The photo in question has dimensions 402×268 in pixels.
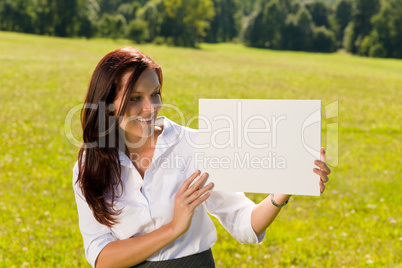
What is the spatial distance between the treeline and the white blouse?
49.9 metres

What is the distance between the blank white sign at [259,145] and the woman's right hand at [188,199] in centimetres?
5

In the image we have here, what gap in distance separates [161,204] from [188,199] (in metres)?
0.27

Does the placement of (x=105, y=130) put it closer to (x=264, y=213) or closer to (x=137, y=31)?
(x=264, y=213)

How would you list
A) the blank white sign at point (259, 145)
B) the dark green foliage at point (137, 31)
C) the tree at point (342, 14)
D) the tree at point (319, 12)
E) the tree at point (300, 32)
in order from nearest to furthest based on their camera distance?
1. the blank white sign at point (259, 145)
2. the dark green foliage at point (137, 31)
3. the tree at point (300, 32)
4. the tree at point (319, 12)
5. the tree at point (342, 14)

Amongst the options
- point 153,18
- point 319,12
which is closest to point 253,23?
point 319,12

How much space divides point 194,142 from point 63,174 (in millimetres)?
4409

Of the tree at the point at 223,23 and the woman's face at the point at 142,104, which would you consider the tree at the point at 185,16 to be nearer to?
the tree at the point at 223,23

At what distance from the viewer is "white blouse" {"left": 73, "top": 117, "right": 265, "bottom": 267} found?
1.97 metres

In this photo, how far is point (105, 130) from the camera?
80.0 inches

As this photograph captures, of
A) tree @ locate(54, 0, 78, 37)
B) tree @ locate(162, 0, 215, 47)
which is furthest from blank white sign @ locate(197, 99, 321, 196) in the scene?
tree @ locate(162, 0, 215, 47)

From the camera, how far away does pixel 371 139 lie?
8.54 meters

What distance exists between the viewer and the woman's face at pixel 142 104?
1908mm

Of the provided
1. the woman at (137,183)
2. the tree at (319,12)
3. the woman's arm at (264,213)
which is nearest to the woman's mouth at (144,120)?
the woman at (137,183)

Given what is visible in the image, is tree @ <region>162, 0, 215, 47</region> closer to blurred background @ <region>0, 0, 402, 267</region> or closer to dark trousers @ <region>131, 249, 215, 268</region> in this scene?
blurred background @ <region>0, 0, 402, 267</region>
